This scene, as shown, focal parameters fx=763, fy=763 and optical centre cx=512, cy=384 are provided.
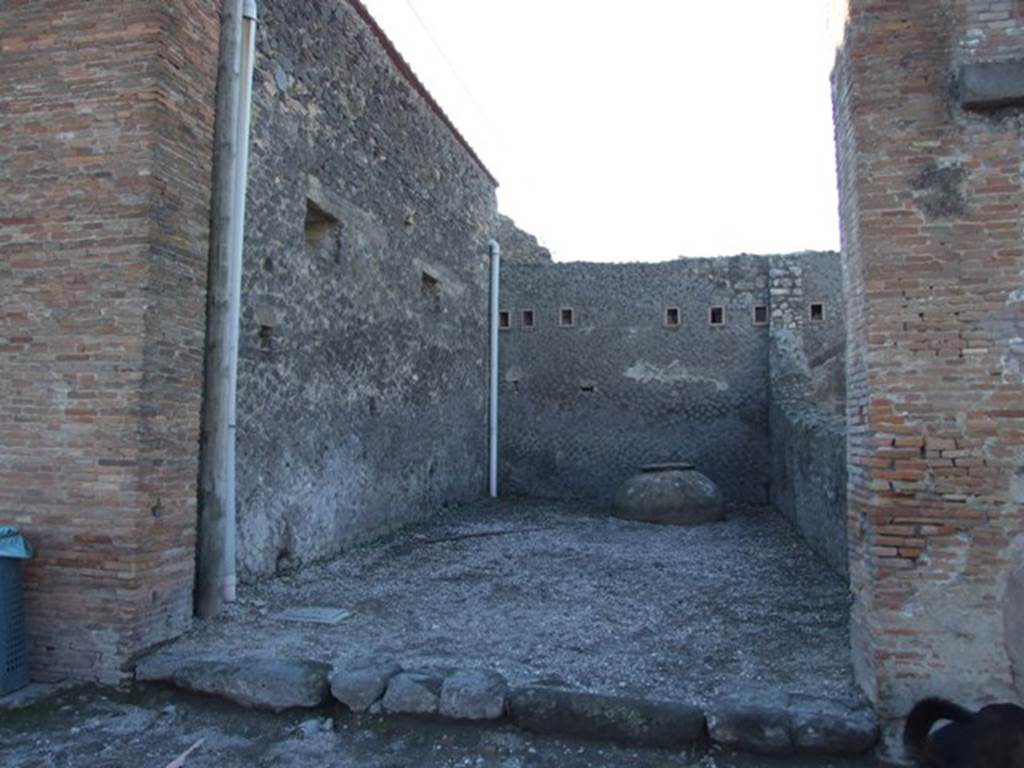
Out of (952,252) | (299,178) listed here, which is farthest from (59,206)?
(952,252)

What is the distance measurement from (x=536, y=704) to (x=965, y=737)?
2025 mm

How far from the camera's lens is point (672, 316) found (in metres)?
14.0

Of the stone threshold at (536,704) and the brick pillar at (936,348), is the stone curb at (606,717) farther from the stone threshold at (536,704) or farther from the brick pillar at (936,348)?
the brick pillar at (936,348)

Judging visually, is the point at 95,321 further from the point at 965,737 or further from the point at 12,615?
the point at 965,737

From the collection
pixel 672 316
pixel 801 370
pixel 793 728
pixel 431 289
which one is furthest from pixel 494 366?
pixel 793 728

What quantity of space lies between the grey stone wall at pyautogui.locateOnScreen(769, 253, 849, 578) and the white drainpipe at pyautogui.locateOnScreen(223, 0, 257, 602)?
657 cm

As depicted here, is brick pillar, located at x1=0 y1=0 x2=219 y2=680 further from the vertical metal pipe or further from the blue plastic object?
the vertical metal pipe

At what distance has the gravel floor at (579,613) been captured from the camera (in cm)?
480

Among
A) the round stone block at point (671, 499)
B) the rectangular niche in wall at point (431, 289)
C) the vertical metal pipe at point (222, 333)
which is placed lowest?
the round stone block at point (671, 499)

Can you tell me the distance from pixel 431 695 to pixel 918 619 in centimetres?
266

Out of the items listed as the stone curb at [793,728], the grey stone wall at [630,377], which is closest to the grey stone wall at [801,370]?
the grey stone wall at [630,377]

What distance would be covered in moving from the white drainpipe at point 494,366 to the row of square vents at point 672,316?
611mm

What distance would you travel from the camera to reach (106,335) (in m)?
4.80

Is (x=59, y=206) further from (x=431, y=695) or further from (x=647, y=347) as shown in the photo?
(x=647, y=347)
